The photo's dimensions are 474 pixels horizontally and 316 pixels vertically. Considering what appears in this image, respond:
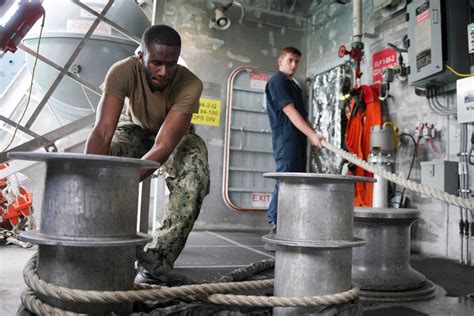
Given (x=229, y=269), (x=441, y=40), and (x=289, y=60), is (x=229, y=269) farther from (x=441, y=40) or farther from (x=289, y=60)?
(x=441, y=40)

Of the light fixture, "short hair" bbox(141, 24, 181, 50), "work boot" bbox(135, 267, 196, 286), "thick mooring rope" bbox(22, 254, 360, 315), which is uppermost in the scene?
the light fixture

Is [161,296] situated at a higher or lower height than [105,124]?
lower

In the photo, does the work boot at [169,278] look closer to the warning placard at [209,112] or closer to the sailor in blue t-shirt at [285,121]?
the sailor in blue t-shirt at [285,121]

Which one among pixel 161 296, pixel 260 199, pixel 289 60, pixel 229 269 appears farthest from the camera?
pixel 260 199

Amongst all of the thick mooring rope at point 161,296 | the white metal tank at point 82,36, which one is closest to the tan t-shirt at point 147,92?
the thick mooring rope at point 161,296

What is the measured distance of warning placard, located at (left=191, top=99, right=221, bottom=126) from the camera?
16.0 ft

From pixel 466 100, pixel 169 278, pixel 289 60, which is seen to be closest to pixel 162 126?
pixel 169 278

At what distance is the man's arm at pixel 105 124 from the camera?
1733 mm

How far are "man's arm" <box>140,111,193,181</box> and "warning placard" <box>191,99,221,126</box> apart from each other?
9.93 ft

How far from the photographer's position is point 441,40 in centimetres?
305

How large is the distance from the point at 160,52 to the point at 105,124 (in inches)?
15.5

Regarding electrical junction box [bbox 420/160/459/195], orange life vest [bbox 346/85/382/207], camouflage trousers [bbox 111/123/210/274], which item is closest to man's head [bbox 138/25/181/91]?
camouflage trousers [bbox 111/123/210/274]

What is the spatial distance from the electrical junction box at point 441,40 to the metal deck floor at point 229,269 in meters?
1.40

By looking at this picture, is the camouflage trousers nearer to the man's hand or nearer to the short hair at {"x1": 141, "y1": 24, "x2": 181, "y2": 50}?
the short hair at {"x1": 141, "y1": 24, "x2": 181, "y2": 50}
